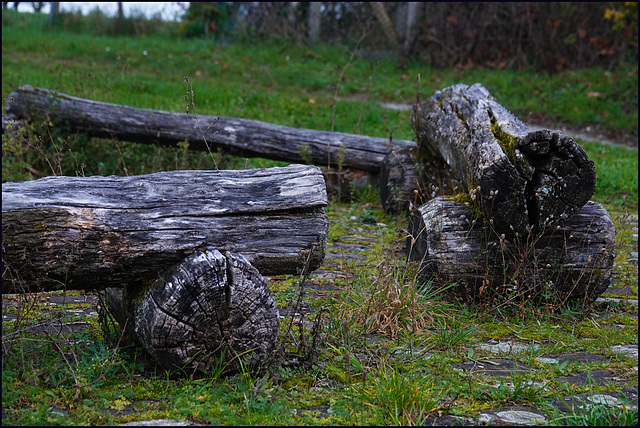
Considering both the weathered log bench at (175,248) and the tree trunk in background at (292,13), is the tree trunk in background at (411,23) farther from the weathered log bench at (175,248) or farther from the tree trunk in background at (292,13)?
the weathered log bench at (175,248)

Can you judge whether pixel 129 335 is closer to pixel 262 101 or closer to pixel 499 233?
pixel 499 233

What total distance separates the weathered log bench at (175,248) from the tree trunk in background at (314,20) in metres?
12.1

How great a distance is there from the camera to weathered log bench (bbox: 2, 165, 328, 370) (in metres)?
2.51

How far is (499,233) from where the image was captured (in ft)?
12.1

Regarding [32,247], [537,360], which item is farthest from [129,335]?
[537,360]

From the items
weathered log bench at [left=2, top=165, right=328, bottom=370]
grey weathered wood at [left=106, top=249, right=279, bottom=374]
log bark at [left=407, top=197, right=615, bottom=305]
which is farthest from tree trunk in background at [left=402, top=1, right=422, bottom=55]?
grey weathered wood at [left=106, top=249, right=279, bottom=374]

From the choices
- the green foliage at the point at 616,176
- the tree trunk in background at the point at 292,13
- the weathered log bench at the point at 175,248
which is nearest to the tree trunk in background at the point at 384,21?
the tree trunk in background at the point at 292,13

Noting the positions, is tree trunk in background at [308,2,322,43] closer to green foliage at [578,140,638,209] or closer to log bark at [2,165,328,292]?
green foliage at [578,140,638,209]

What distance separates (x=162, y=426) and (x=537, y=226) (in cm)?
258

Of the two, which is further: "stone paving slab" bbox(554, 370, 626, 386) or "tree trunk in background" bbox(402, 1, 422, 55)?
"tree trunk in background" bbox(402, 1, 422, 55)

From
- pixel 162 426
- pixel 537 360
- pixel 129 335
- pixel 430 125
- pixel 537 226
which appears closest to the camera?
pixel 162 426

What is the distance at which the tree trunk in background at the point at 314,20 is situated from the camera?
14.2 metres

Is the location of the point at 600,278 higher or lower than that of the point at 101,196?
lower

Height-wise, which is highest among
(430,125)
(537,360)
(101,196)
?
(430,125)
